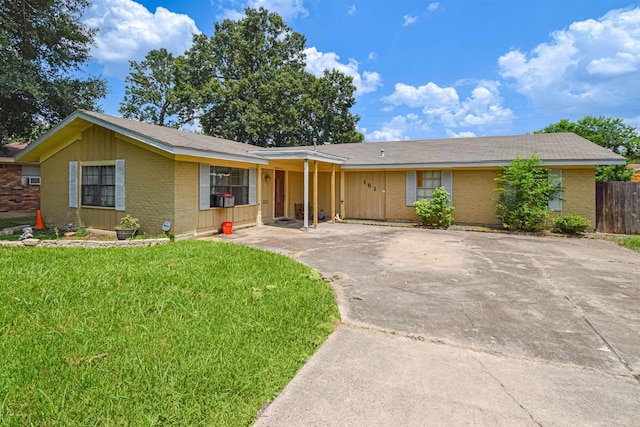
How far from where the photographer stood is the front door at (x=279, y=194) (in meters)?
14.1

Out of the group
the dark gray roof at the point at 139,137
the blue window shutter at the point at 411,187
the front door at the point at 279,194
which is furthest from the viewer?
the front door at the point at 279,194

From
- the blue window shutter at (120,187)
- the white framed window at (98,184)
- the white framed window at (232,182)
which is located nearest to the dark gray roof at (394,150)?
the white framed window at (232,182)

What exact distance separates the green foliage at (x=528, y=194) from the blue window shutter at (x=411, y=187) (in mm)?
3273

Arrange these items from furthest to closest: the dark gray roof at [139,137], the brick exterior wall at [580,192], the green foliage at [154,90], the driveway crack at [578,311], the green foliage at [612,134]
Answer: the green foliage at [154,90], the green foliage at [612,134], the brick exterior wall at [580,192], the dark gray roof at [139,137], the driveway crack at [578,311]

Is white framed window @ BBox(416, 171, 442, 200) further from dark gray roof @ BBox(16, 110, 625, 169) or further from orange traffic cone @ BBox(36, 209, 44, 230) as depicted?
orange traffic cone @ BBox(36, 209, 44, 230)

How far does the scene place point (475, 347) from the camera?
132 inches

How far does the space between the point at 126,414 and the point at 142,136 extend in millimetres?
7963

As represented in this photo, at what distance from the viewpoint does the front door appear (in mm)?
14133

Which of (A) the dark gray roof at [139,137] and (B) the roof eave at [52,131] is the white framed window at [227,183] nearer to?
(A) the dark gray roof at [139,137]

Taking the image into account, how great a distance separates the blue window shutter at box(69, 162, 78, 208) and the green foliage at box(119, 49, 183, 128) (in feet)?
61.8

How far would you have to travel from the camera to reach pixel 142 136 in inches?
336

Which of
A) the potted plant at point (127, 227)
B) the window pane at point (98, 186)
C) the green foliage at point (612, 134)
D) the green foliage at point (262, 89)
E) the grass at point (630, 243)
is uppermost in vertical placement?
the green foliage at point (262, 89)

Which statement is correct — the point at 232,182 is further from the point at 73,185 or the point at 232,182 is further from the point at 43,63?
the point at 43,63

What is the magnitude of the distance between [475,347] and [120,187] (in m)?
9.90
